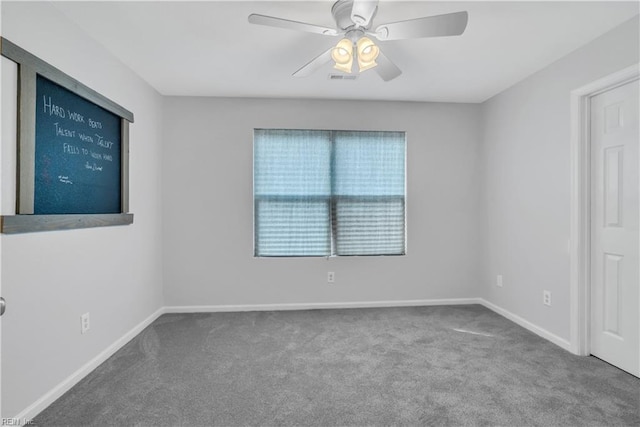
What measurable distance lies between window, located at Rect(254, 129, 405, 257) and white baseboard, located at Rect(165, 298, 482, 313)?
572 mm

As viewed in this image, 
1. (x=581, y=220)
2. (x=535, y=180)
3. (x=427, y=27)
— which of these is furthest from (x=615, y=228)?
(x=427, y=27)

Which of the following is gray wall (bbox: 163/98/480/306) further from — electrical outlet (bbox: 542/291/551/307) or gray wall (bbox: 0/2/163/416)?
electrical outlet (bbox: 542/291/551/307)

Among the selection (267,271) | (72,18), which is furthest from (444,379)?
(72,18)

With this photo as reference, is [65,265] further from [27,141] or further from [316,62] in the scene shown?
[316,62]

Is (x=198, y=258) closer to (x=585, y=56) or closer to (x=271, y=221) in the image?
(x=271, y=221)

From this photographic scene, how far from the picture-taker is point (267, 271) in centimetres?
364

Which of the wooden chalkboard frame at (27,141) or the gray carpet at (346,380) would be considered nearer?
the wooden chalkboard frame at (27,141)

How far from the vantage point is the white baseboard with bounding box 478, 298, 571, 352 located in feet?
8.72

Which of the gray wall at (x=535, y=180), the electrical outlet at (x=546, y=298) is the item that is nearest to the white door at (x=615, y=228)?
the gray wall at (x=535, y=180)

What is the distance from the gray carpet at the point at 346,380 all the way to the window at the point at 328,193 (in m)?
0.96

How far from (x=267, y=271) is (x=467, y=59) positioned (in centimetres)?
281

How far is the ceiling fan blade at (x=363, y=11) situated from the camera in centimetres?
163

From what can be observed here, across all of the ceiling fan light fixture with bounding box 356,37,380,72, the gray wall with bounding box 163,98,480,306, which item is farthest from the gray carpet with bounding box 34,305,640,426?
the ceiling fan light fixture with bounding box 356,37,380,72

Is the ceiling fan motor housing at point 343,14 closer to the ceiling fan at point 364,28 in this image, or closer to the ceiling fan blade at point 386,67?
the ceiling fan at point 364,28
